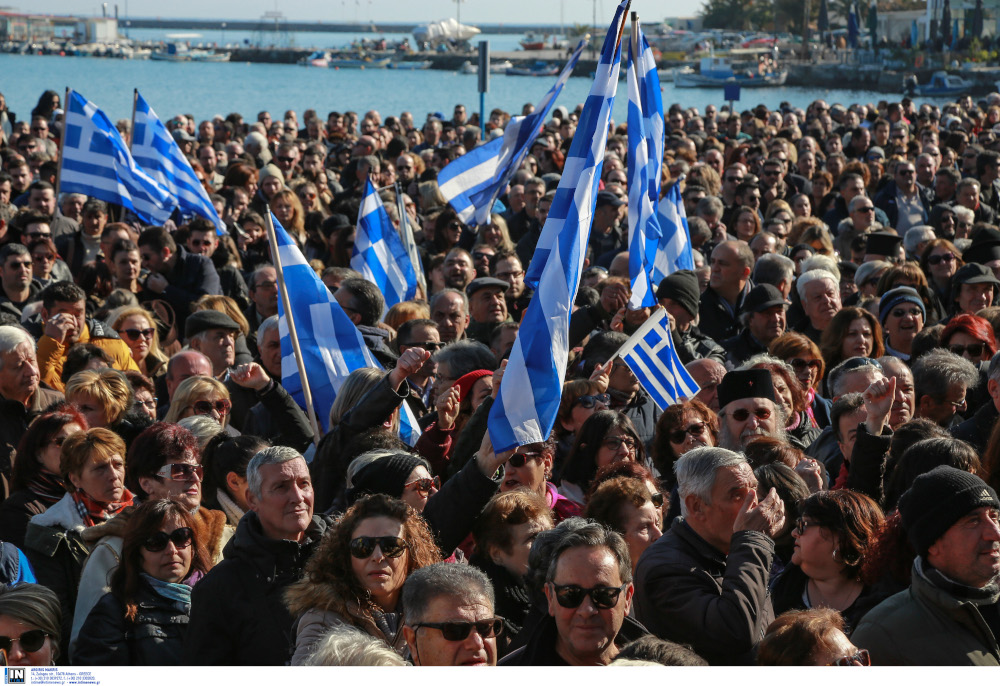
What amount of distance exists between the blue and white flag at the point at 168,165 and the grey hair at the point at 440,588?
6.75 m

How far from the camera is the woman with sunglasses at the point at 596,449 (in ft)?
17.0

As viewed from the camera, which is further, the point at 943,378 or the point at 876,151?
the point at 876,151

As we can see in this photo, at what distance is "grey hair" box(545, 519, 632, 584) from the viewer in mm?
3553

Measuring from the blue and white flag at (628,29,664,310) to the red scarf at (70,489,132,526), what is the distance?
106 inches

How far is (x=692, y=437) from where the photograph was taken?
17.6 ft

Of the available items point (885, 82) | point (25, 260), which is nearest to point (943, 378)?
point (25, 260)

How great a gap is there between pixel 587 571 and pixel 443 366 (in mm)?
2590

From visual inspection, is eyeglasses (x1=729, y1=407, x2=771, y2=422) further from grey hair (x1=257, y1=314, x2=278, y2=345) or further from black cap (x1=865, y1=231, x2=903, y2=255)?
black cap (x1=865, y1=231, x2=903, y2=255)

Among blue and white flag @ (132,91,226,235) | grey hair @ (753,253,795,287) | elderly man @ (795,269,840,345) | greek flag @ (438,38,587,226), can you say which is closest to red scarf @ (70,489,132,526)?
greek flag @ (438,38,587,226)

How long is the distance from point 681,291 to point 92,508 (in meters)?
3.76

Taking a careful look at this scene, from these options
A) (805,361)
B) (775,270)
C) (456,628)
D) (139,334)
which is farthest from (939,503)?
(775,270)

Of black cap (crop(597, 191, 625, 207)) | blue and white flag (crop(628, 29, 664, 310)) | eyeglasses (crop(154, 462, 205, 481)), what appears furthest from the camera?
black cap (crop(597, 191, 625, 207))

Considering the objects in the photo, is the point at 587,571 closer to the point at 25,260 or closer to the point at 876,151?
the point at 25,260

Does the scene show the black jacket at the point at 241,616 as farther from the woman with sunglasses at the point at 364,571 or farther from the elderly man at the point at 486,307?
the elderly man at the point at 486,307
